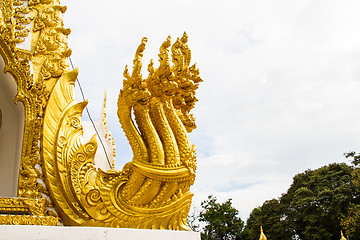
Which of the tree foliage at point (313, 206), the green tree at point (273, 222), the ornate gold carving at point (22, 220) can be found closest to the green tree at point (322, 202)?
the tree foliage at point (313, 206)

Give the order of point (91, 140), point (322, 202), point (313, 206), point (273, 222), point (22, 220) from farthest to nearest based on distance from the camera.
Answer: point (273, 222) → point (313, 206) → point (322, 202) → point (91, 140) → point (22, 220)

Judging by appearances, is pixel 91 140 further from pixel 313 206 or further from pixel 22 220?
pixel 313 206

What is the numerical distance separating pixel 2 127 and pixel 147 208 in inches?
73.2

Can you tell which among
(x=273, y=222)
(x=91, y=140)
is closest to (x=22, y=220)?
(x=91, y=140)

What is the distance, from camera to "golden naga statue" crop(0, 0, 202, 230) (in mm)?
2988

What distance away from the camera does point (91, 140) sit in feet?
10.6

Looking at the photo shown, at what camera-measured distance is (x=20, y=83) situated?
10.5ft

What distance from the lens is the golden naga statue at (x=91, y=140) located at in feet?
9.80

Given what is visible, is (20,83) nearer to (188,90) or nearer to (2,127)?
(2,127)

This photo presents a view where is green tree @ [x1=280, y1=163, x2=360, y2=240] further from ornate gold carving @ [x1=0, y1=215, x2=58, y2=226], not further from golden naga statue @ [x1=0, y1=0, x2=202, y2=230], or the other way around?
ornate gold carving @ [x1=0, y1=215, x2=58, y2=226]

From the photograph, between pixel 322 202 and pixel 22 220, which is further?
pixel 322 202

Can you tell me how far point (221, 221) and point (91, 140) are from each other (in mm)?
25332

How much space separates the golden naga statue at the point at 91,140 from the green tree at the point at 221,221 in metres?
24.2

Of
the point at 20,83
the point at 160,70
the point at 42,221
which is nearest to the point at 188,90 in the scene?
the point at 160,70
